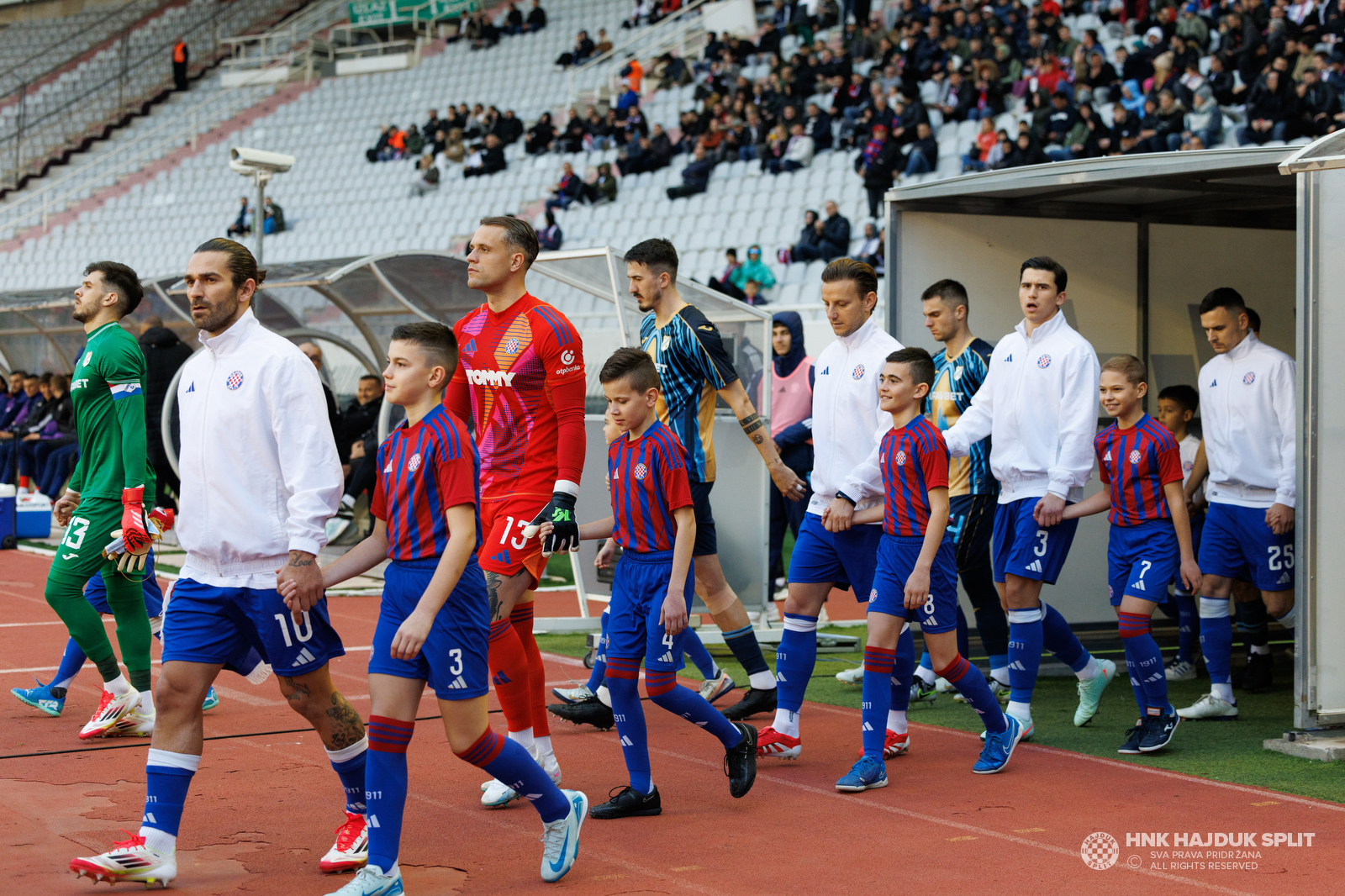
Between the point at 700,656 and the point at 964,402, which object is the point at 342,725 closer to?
the point at 700,656

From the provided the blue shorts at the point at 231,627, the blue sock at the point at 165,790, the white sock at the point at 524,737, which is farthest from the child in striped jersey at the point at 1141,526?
the blue sock at the point at 165,790

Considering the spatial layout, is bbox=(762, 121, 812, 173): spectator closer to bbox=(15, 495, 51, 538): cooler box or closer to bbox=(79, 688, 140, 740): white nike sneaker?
bbox=(15, 495, 51, 538): cooler box

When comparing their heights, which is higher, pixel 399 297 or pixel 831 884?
pixel 399 297

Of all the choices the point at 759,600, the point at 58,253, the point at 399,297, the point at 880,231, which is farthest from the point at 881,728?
the point at 58,253

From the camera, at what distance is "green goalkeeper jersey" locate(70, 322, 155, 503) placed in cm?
564

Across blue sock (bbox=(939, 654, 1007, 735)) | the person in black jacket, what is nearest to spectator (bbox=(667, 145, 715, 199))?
the person in black jacket

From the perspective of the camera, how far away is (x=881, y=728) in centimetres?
517

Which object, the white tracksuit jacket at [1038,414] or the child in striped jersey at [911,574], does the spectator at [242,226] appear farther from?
the child in striped jersey at [911,574]

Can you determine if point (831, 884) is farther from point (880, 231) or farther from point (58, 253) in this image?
point (58, 253)

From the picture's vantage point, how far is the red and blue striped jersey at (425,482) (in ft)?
12.5

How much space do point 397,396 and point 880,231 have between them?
46.9ft

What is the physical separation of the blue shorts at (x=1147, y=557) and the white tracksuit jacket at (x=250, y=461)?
3593 mm

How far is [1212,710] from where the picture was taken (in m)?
6.53

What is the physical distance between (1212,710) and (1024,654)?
47.8 inches
